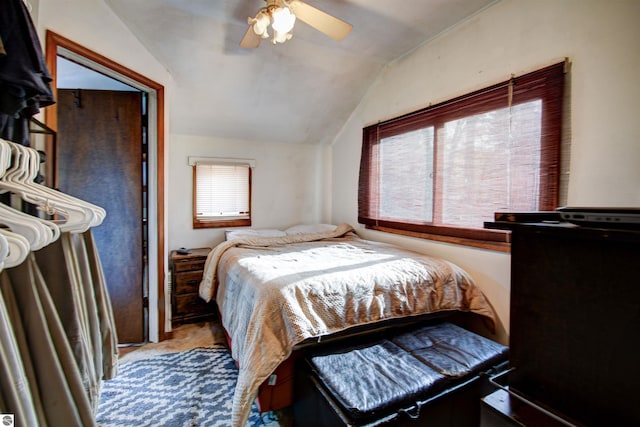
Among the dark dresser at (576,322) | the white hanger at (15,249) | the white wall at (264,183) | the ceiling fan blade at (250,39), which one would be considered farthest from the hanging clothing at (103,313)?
the white wall at (264,183)

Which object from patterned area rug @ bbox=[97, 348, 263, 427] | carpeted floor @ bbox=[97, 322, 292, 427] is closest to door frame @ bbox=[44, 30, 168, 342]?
carpeted floor @ bbox=[97, 322, 292, 427]

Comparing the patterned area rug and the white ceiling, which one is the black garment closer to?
the white ceiling

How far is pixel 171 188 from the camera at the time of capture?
11.1 feet

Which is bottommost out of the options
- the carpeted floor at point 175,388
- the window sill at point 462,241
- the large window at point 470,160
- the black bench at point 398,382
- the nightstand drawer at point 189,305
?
the carpeted floor at point 175,388

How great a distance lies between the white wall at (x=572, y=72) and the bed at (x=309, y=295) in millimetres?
449

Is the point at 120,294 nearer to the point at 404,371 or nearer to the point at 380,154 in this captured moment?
the point at 404,371

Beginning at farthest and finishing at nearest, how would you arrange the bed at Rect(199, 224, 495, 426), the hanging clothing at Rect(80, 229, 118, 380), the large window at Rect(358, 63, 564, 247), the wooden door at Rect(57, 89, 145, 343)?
the wooden door at Rect(57, 89, 145, 343) < the large window at Rect(358, 63, 564, 247) < the bed at Rect(199, 224, 495, 426) < the hanging clothing at Rect(80, 229, 118, 380)

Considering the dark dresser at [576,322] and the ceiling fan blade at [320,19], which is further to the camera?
the ceiling fan blade at [320,19]

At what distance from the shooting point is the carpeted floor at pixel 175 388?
1.68m

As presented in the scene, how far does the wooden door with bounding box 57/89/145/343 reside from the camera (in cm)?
239

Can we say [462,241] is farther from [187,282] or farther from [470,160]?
[187,282]

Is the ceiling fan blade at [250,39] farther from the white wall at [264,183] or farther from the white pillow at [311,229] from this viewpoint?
the white pillow at [311,229]

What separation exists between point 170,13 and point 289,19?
1.08 metres

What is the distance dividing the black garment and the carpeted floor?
5.15 ft
